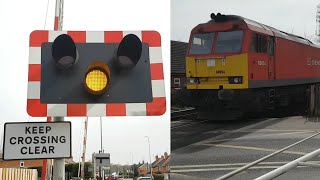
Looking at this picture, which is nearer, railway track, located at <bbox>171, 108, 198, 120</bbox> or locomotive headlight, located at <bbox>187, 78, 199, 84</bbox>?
railway track, located at <bbox>171, 108, 198, 120</bbox>

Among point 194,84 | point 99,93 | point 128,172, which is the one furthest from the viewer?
point 128,172

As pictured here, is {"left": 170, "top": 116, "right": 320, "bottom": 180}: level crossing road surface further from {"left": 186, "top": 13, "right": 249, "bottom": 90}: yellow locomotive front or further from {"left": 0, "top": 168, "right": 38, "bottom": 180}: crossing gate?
{"left": 0, "top": 168, "right": 38, "bottom": 180}: crossing gate

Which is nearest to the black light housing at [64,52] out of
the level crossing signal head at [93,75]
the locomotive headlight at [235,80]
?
the level crossing signal head at [93,75]

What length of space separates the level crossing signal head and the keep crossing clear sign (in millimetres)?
66

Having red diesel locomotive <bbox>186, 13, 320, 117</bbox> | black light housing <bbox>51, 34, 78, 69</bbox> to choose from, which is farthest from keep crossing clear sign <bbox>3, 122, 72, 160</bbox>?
red diesel locomotive <bbox>186, 13, 320, 117</bbox>

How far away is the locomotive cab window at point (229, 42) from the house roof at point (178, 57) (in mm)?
714

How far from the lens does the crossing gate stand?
302 inches

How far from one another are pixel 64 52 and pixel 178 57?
1.01 m

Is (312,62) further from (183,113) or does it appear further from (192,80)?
(183,113)

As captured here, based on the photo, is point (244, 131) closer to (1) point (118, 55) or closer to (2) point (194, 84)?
(2) point (194, 84)

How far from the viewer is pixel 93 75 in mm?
1583

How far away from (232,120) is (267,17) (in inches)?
28.4

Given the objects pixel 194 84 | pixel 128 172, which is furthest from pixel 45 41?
pixel 128 172

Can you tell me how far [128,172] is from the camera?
28.9 m
